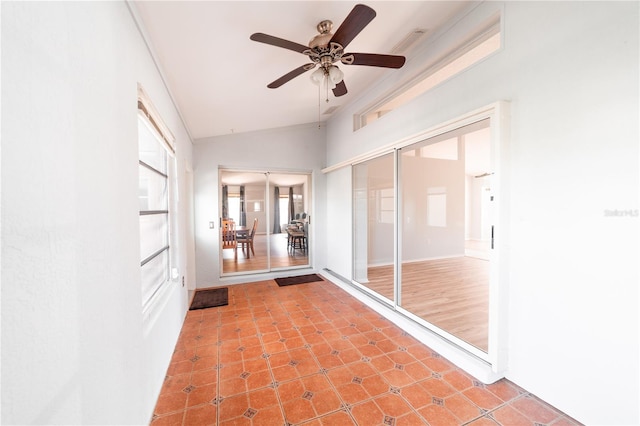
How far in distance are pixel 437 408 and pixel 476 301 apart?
2.13 meters

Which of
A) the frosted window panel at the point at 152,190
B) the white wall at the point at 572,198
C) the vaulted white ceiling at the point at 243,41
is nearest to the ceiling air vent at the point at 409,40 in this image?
the vaulted white ceiling at the point at 243,41

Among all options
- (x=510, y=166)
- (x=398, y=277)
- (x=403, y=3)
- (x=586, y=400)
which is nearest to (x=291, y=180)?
(x=398, y=277)

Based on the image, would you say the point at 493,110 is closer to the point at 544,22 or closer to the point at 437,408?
the point at 544,22

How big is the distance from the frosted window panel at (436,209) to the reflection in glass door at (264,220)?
2.66 metres

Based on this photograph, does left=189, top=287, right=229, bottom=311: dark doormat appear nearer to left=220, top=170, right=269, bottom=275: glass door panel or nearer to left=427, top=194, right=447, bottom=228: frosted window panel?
left=220, top=170, right=269, bottom=275: glass door panel

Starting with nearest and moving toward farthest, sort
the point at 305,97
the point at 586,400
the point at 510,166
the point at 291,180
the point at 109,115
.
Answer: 1. the point at 109,115
2. the point at 586,400
3. the point at 510,166
4. the point at 305,97
5. the point at 291,180

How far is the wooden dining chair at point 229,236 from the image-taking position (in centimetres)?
491

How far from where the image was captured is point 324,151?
544 cm

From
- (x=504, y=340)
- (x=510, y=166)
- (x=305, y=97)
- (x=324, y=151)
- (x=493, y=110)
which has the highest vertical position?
(x=305, y=97)

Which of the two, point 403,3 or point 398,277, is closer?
point 403,3

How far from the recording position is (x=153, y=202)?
2299 millimetres

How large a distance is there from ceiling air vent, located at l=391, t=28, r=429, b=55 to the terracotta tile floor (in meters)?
3.22

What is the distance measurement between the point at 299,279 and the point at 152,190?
10.7ft

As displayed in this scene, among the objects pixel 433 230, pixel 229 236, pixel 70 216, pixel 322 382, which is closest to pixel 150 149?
pixel 70 216
